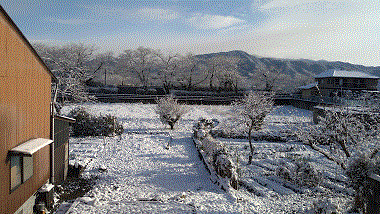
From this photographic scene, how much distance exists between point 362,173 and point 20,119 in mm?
10144

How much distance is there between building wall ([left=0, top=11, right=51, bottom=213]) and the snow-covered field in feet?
6.26

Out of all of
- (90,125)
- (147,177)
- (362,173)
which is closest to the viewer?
(362,173)

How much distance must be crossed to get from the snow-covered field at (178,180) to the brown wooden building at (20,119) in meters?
1.98

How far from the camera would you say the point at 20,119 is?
7094mm

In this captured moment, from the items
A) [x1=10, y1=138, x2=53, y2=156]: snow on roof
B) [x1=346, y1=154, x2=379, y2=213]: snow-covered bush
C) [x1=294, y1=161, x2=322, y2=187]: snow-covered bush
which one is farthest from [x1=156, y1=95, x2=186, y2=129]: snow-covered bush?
[x1=346, y1=154, x2=379, y2=213]: snow-covered bush

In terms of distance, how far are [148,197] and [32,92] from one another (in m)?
5.42

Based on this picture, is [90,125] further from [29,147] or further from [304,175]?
[304,175]

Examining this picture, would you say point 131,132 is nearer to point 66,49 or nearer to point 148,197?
point 148,197

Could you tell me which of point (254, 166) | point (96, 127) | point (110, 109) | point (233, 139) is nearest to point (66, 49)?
point (110, 109)

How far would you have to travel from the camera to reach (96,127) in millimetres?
20953

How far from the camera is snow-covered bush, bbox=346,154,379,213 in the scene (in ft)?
26.3

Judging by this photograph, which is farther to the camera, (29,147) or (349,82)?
(349,82)

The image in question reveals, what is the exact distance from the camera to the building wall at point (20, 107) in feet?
20.2

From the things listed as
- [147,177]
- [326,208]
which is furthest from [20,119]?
[326,208]
